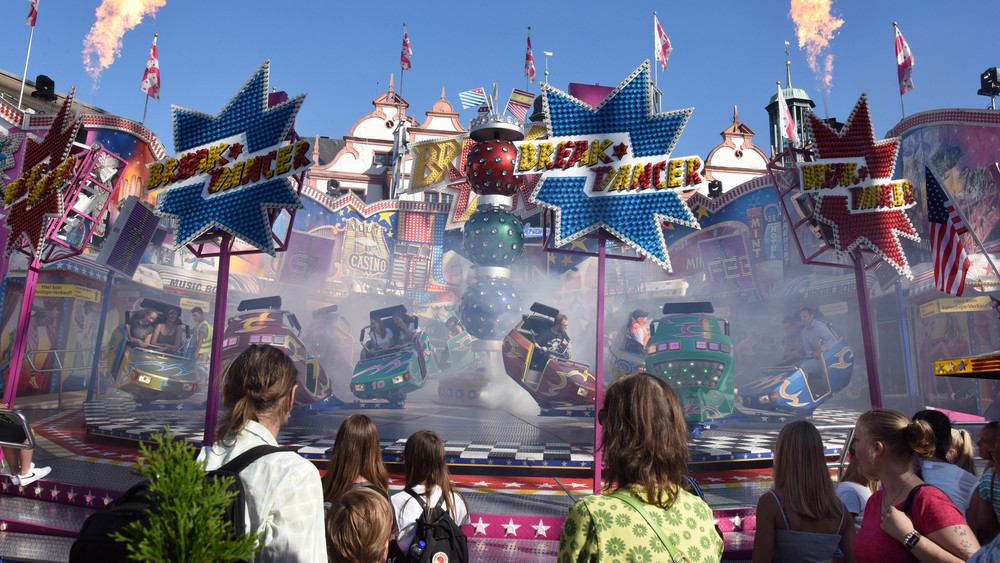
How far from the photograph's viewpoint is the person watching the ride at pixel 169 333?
55.6 ft

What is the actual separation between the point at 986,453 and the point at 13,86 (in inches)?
1451

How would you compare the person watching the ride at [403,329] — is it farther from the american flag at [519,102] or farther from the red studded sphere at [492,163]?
the american flag at [519,102]

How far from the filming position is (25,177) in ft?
39.6

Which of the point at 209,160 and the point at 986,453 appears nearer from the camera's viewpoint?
→ the point at 986,453

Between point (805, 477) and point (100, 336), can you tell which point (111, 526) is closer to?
point (805, 477)

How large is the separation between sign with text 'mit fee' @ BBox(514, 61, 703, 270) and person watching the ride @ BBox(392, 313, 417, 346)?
9450mm

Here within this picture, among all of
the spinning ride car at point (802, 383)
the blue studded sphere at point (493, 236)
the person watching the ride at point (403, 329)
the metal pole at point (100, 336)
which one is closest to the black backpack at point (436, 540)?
the blue studded sphere at point (493, 236)

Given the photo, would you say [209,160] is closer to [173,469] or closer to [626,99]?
[626,99]

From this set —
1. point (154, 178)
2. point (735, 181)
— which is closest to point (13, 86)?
point (154, 178)

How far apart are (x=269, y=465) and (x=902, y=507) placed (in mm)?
2757

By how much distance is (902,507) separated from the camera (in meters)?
2.79

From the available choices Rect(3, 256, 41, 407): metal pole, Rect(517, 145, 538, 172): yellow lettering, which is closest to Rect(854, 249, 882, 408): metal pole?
Rect(517, 145, 538, 172): yellow lettering

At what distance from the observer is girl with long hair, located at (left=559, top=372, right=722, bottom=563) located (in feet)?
6.28

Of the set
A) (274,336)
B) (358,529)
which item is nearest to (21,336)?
(274,336)
